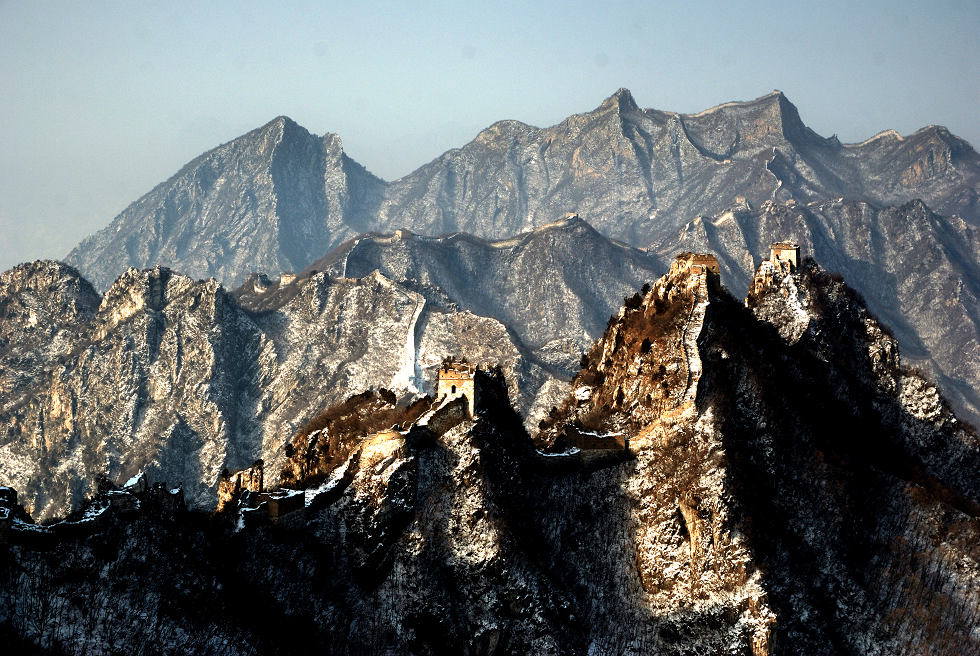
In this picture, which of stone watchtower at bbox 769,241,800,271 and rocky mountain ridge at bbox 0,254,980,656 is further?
stone watchtower at bbox 769,241,800,271

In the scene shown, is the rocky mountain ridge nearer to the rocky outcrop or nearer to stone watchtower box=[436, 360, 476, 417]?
stone watchtower box=[436, 360, 476, 417]

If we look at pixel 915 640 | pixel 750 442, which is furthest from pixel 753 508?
pixel 915 640

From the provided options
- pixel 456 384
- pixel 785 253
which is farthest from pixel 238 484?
pixel 785 253

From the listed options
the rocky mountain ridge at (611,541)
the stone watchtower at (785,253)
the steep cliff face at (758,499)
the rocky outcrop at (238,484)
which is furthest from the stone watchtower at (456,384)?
the stone watchtower at (785,253)

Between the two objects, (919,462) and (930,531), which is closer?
(930,531)

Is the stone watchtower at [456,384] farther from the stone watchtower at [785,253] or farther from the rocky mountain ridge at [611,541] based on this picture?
the stone watchtower at [785,253]

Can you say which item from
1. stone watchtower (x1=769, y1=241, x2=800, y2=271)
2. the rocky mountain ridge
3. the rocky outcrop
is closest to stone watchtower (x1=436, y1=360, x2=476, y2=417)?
the rocky mountain ridge

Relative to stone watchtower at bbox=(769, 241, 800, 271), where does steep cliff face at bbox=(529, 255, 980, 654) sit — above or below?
below

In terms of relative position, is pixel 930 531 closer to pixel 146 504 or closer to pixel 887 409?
pixel 887 409
